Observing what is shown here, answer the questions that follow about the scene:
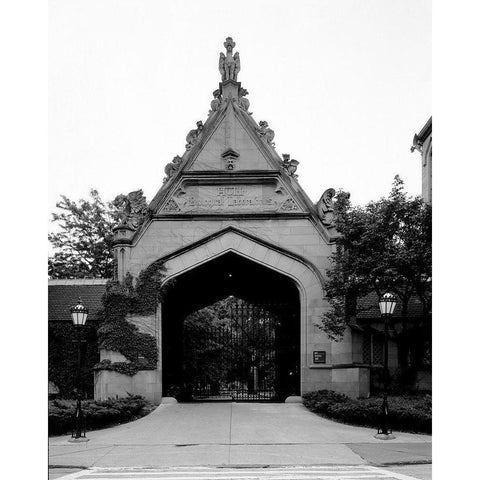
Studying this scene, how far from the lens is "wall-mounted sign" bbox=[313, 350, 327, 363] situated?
21.9 meters

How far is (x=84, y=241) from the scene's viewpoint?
4538 centimetres

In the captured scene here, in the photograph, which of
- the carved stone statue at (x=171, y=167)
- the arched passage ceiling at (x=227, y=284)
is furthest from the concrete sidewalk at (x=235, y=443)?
the carved stone statue at (x=171, y=167)

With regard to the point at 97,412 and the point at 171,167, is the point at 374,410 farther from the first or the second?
the point at 171,167

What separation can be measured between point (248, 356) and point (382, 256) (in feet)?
26.5

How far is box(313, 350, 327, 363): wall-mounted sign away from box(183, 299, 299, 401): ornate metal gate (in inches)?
81.8

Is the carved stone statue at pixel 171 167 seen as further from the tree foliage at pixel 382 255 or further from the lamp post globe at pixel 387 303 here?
the lamp post globe at pixel 387 303

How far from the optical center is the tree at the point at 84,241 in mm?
44312

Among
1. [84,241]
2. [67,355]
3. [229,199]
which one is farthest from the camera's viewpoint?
[84,241]

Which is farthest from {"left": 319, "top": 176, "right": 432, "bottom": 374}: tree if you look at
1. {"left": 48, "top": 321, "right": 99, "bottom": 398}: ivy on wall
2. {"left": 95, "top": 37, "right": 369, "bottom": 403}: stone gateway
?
{"left": 48, "top": 321, "right": 99, "bottom": 398}: ivy on wall

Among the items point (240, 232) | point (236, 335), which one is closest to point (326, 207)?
point (240, 232)

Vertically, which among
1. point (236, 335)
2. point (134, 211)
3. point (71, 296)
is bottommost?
point (236, 335)

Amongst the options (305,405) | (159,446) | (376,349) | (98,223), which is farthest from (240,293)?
(98,223)
